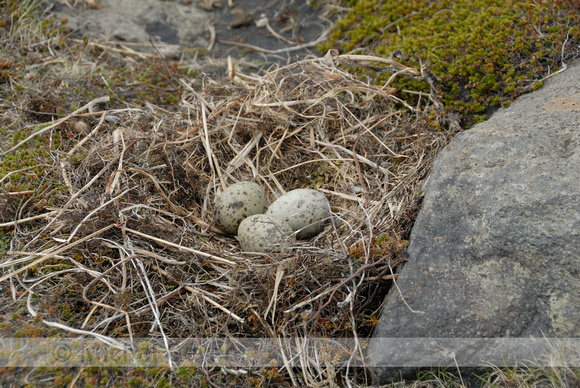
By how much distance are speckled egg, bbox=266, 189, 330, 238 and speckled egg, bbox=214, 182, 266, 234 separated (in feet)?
0.57

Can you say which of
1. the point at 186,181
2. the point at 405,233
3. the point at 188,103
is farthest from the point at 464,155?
the point at 188,103

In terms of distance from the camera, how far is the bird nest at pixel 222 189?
2963mm

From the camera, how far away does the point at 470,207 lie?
3.03 meters

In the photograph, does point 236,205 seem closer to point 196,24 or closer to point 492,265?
point 492,265

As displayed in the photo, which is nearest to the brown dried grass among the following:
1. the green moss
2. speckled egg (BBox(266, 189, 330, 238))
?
speckled egg (BBox(266, 189, 330, 238))

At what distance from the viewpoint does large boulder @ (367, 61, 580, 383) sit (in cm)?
263

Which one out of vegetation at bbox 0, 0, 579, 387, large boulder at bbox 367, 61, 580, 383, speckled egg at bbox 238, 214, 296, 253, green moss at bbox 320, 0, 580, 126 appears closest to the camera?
large boulder at bbox 367, 61, 580, 383

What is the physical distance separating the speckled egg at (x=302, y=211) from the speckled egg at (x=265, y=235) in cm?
13

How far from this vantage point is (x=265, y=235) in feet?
11.1

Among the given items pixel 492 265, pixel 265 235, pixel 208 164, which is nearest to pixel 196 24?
pixel 208 164

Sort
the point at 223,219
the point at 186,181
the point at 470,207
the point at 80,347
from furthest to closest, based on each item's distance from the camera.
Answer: the point at 186,181 → the point at 223,219 → the point at 470,207 → the point at 80,347

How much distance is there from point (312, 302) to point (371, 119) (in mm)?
1994

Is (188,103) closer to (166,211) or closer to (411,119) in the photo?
(166,211)

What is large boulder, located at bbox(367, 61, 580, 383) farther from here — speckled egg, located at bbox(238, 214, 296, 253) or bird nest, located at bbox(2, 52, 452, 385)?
speckled egg, located at bbox(238, 214, 296, 253)
